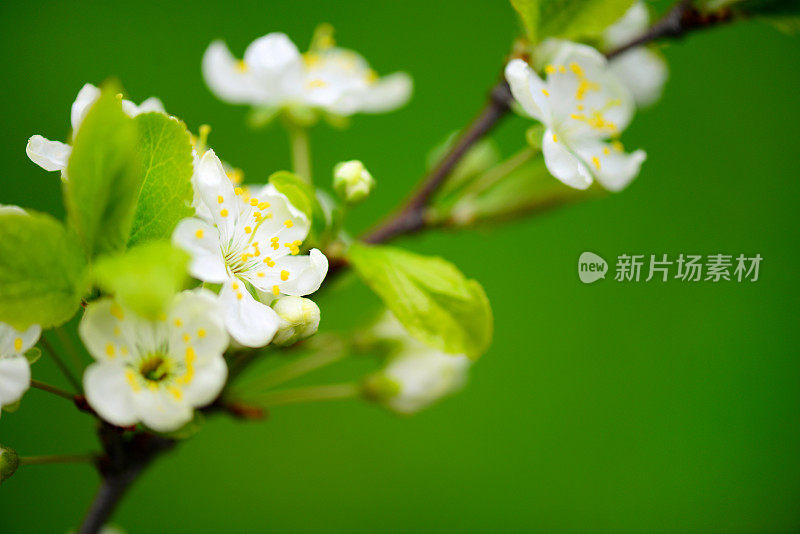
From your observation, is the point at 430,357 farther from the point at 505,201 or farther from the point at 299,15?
the point at 299,15

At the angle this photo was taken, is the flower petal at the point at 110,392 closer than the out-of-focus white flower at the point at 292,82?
Yes

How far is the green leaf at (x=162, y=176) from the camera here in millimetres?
354

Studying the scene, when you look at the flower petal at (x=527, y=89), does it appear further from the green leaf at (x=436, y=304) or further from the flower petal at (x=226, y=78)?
the flower petal at (x=226, y=78)

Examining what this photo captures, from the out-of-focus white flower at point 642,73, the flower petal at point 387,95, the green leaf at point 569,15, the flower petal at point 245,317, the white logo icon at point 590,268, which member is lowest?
the flower petal at point 245,317

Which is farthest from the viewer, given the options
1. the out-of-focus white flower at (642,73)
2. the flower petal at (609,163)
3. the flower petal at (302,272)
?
the out-of-focus white flower at (642,73)

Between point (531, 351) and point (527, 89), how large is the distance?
960mm

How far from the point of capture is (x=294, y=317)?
1.26 ft

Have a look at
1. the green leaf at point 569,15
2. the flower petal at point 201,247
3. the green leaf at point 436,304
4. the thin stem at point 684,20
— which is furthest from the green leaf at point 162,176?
the thin stem at point 684,20

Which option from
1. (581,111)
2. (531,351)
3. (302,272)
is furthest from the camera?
(531,351)

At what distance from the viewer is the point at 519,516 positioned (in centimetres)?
129

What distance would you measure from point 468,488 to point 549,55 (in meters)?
0.96

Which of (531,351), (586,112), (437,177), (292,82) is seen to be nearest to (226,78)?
(292,82)

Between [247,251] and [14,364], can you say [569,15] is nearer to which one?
[247,251]

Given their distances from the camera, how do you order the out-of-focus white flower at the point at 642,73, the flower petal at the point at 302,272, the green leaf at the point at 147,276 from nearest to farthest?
the green leaf at the point at 147,276, the flower petal at the point at 302,272, the out-of-focus white flower at the point at 642,73
